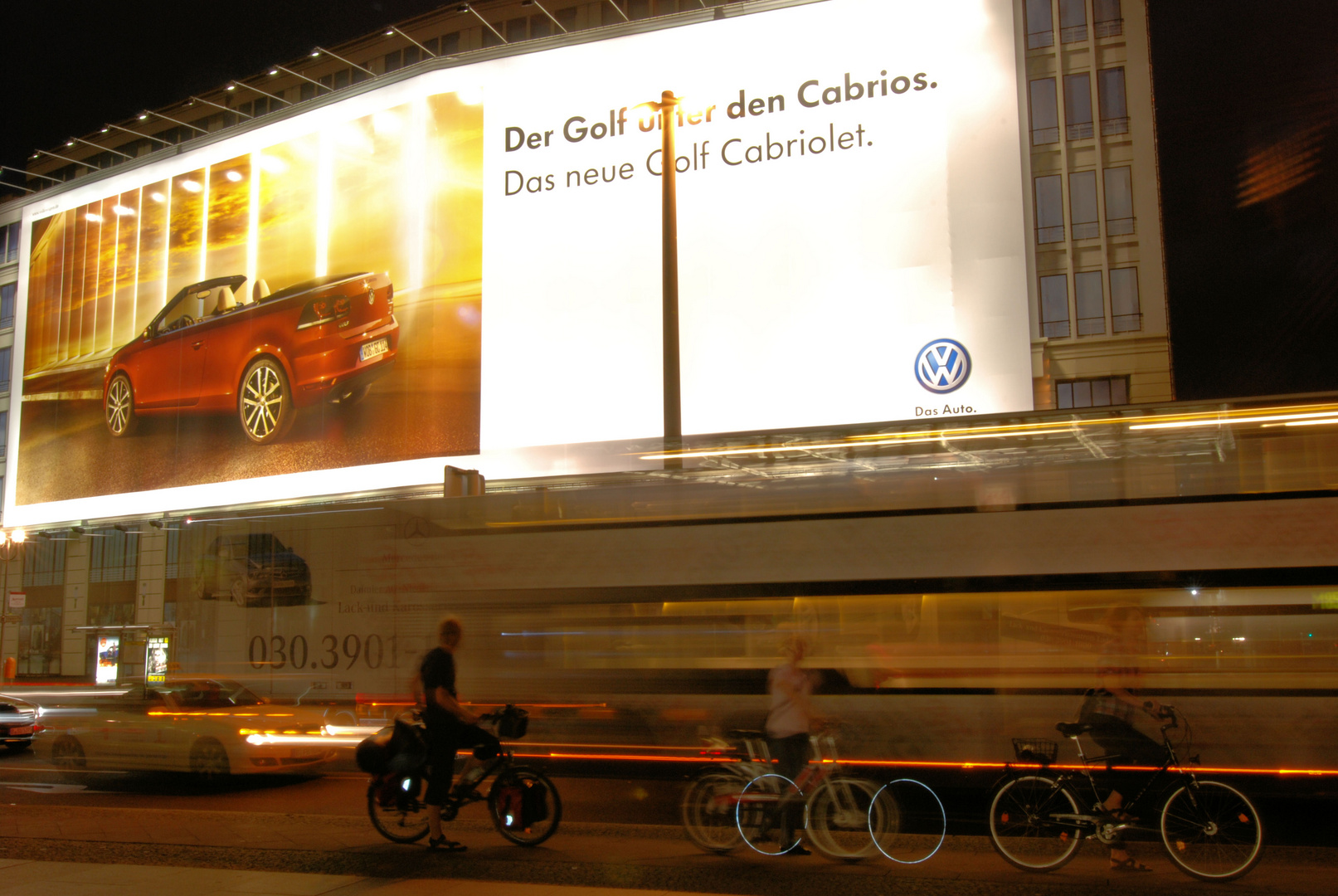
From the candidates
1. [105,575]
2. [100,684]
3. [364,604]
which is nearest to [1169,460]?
[364,604]

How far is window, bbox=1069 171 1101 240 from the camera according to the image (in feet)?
68.3

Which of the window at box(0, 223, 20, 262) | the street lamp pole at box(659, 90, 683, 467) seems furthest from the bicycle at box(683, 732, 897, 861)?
the window at box(0, 223, 20, 262)

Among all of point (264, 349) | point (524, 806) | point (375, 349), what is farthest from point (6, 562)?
point (524, 806)

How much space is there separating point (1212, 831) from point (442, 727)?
5452mm

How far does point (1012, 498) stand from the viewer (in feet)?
30.3

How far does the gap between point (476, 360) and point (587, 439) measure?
320cm

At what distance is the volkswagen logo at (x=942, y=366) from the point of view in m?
18.7

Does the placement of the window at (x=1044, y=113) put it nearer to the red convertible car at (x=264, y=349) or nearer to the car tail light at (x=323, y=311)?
the red convertible car at (x=264, y=349)

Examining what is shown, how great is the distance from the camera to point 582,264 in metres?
21.8

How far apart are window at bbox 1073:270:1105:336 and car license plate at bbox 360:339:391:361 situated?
49.4 feet

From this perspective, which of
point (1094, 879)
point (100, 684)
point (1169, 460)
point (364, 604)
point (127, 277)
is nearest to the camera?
point (1094, 879)

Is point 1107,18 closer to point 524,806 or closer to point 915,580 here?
point 915,580

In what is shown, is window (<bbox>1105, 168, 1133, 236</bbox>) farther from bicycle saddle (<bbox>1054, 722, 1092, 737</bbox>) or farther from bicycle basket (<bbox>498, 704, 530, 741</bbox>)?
bicycle basket (<bbox>498, 704, 530, 741</bbox>)

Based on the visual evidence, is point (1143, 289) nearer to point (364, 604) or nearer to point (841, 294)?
point (841, 294)
